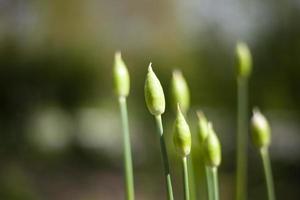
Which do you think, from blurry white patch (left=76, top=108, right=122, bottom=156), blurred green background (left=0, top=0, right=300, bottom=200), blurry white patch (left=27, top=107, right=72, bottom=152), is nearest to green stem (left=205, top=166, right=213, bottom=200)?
blurred green background (left=0, top=0, right=300, bottom=200)

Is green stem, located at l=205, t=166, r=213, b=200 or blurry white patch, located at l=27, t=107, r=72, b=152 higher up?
blurry white patch, located at l=27, t=107, r=72, b=152

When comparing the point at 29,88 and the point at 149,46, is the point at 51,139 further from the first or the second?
the point at 149,46

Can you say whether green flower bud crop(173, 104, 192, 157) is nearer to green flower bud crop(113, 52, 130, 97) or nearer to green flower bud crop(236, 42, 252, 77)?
green flower bud crop(113, 52, 130, 97)

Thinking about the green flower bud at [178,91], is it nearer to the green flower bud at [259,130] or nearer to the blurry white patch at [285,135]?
the green flower bud at [259,130]

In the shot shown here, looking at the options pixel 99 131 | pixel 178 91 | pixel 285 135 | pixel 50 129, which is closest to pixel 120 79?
pixel 178 91

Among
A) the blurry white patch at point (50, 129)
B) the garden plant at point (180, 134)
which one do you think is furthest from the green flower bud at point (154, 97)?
the blurry white patch at point (50, 129)

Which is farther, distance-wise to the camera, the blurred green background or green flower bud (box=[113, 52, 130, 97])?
the blurred green background

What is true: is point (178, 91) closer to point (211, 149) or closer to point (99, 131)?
point (211, 149)
